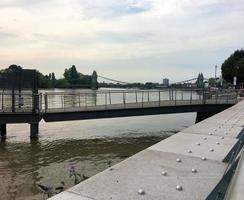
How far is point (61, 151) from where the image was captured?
57.0ft

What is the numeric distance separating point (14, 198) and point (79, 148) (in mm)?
8224

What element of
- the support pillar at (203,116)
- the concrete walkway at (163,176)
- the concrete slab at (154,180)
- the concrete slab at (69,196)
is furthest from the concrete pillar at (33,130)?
the concrete slab at (69,196)

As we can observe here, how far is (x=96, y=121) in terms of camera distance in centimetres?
3069

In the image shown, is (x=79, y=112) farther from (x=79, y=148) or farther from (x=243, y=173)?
(x=243, y=173)

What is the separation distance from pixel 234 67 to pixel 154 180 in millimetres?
78178

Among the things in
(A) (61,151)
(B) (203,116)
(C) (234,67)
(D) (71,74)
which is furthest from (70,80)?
(A) (61,151)

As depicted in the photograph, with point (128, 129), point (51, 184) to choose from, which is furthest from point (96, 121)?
point (51, 184)

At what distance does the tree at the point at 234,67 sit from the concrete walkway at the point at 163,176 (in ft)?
229

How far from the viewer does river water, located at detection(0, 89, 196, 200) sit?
11820 mm

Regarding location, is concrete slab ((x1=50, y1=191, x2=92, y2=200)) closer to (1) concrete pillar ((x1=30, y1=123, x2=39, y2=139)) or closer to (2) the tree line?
(1) concrete pillar ((x1=30, y1=123, x2=39, y2=139))

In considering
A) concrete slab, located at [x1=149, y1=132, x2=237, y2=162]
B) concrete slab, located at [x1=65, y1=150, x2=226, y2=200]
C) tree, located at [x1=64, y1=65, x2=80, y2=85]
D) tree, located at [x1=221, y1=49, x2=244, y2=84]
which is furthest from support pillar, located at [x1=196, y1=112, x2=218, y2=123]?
tree, located at [x1=64, y1=65, x2=80, y2=85]

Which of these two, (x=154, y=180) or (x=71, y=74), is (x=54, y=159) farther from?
(x=71, y=74)

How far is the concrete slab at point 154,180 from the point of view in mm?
4301

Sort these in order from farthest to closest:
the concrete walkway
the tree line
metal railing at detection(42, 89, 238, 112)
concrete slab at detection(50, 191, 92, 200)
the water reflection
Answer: the tree line, metal railing at detection(42, 89, 238, 112), the water reflection, the concrete walkway, concrete slab at detection(50, 191, 92, 200)
